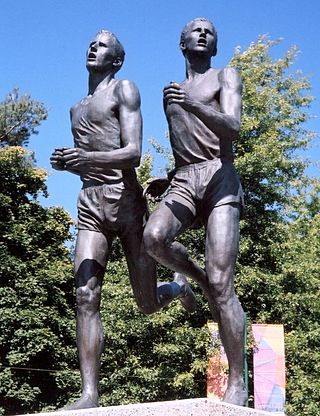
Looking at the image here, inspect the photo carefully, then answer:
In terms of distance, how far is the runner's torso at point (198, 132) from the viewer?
18.6 feet

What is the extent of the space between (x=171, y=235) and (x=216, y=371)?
1613cm

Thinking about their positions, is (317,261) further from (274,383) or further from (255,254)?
(274,383)

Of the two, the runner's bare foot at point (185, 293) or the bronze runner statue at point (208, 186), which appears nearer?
the bronze runner statue at point (208, 186)

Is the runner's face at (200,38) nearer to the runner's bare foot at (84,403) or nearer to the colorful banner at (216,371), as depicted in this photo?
the runner's bare foot at (84,403)

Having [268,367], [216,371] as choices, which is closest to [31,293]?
[216,371]

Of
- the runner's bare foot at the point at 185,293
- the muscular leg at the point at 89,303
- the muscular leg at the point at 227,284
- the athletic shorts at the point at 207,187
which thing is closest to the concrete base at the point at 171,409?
the muscular leg at the point at 227,284

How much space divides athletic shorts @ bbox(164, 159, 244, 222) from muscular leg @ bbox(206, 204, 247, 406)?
3.5 inches

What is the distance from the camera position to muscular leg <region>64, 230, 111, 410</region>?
17.6 ft

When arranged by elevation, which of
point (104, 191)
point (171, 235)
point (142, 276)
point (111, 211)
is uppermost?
point (104, 191)

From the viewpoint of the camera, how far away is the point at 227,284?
532 centimetres

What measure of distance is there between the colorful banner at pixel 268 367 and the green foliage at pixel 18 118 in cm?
1423

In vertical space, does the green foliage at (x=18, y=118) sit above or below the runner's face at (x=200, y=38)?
above

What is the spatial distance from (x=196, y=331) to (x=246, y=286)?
79.2 inches

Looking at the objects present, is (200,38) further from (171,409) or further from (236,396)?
(171,409)
